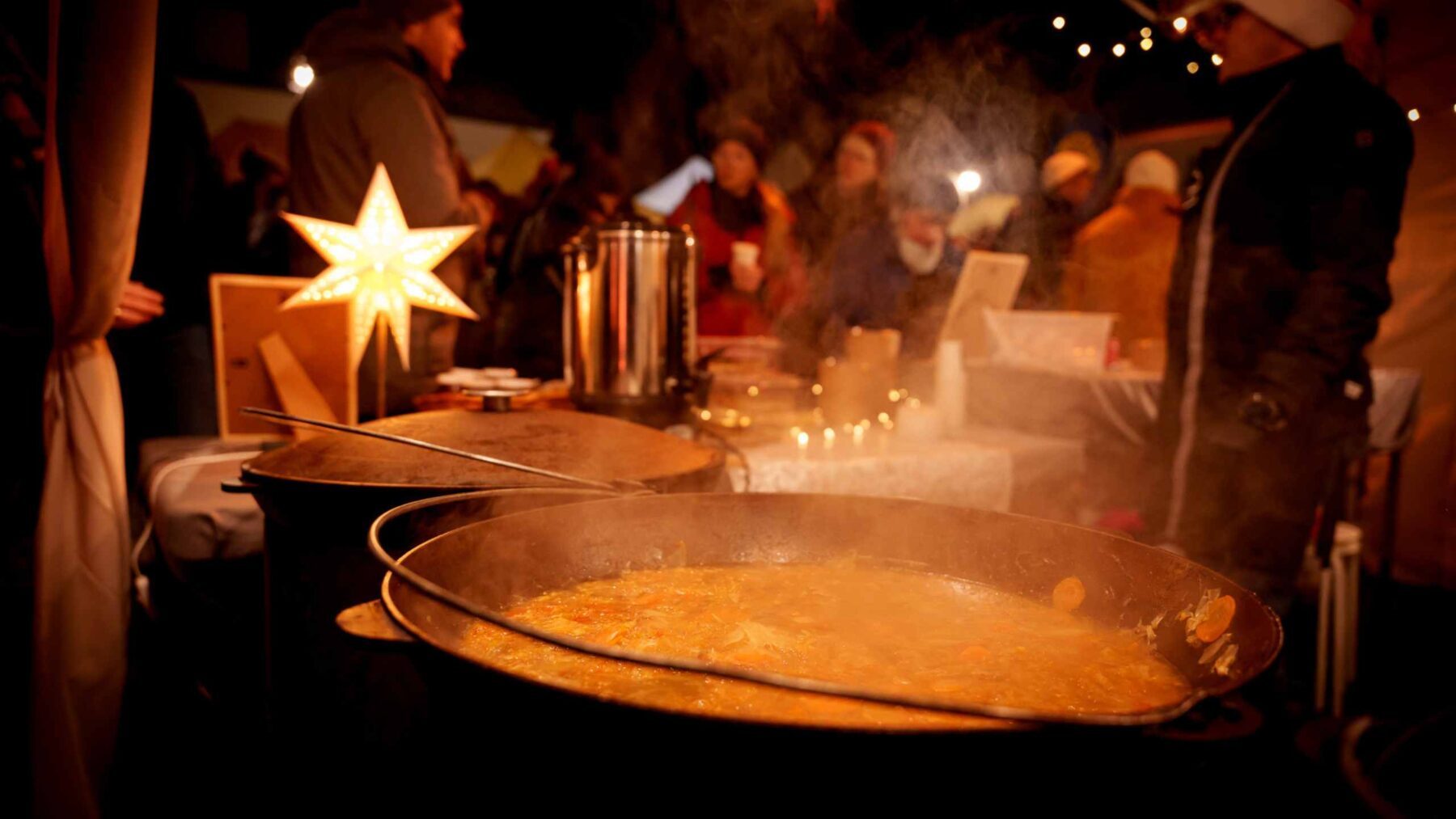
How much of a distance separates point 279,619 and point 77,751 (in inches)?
41.0

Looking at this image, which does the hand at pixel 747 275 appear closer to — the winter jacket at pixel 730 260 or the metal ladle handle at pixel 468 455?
the winter jacket at pixel 730 260

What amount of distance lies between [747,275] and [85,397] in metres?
3.42

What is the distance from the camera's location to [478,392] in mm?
2180

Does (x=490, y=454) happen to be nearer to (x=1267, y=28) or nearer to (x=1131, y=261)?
(x=1267, y=28)

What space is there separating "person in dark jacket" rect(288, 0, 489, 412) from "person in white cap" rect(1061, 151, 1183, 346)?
4985 mm

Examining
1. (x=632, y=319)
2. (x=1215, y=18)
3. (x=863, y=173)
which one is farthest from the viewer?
(x=863, y=173)

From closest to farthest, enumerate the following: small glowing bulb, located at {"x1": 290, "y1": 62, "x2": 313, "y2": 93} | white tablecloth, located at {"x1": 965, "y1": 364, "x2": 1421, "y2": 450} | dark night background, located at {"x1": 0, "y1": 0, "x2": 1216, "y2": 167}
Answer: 1. white tablecloth, located at {"x1": 965, "y1": 364, "x2": 1421, "y2": 450}
2. dark night background, located at {"x1": 0, "y1": 0, "x2": 1216, "y2": 167}
3. small glowing bulb, located at {"x1": 290, "y1": 62, "x2": 313, "y2": 93}

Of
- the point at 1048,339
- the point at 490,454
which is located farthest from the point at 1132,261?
the point at 490,454

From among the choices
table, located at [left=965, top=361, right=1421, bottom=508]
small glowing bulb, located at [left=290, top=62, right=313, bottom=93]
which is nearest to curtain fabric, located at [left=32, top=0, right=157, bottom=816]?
table, located at [left=965, top=361, right=1421, bottom=508]

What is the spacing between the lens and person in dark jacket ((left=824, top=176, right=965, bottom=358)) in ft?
17.0

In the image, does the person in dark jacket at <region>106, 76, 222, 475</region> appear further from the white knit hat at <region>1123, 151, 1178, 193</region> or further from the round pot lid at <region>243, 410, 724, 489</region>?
the white knit hat at <region>1123, 151, 1178, 193</region>

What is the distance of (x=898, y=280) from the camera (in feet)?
17.0

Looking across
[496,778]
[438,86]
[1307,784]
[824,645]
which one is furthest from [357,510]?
[1307,784]

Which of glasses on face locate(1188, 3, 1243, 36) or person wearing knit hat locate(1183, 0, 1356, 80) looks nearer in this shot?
person wearing knit hat locate(1183, 0, 1356, 80)
